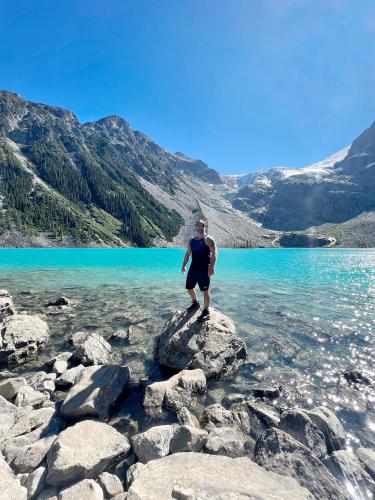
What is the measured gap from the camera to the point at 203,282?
1114 cm

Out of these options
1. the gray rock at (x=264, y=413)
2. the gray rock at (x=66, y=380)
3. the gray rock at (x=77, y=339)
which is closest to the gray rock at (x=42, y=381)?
the gray rock at (x=66, y=380)

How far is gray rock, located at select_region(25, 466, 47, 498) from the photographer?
4780 millimetres

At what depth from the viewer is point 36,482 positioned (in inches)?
193

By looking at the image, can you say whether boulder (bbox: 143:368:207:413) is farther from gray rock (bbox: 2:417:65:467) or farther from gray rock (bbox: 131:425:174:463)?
gray rock (bbox: 2:417:65:467)

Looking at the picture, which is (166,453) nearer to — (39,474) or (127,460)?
(127,460)

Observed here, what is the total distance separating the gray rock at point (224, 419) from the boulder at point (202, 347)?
2.24 meters

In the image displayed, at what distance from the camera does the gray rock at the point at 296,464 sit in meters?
4.89

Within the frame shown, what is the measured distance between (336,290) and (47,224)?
653 feet

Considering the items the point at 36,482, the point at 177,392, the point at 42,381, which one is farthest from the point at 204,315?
the point at 36,482

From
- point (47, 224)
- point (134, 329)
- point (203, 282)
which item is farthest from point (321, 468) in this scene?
point (47, 224)

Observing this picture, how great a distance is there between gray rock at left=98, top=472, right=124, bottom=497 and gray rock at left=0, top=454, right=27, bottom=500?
1264 mm

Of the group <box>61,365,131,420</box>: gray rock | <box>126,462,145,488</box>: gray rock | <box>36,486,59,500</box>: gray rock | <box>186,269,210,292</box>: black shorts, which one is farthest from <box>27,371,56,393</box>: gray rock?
<box>186,269,210,292</box>: black shorts

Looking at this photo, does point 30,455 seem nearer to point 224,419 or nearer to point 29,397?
point 29,397

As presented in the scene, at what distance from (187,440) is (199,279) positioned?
19.9 ft
